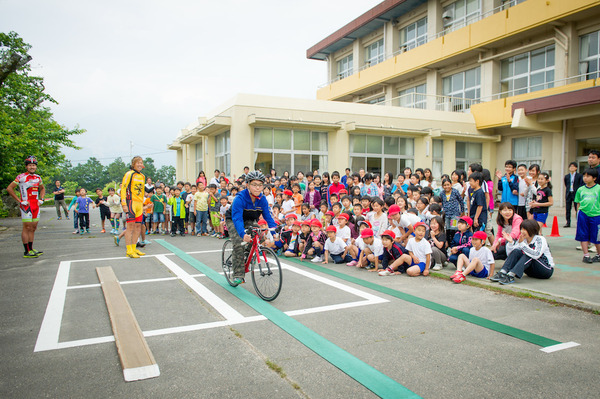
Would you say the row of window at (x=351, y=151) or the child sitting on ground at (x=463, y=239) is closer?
the child sitting on ground at (x=463, y=239)

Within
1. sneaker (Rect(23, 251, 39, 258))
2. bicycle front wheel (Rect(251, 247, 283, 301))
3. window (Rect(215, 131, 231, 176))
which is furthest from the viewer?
window (Rect(215, 131, 231, 176))

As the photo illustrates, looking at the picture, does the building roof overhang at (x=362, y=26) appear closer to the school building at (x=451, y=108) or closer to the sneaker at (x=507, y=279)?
the school building at (x=451, y=108)

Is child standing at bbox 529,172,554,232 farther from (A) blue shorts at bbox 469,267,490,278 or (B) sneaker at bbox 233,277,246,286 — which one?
(B) sneaker at bbox 233,277,246,286

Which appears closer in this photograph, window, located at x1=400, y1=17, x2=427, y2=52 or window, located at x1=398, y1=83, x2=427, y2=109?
window, located at x1=398, y1=83, x2=427, y2=109

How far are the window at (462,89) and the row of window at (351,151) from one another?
10.1 feet

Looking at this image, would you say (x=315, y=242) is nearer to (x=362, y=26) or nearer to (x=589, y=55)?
(x=589, y=55)

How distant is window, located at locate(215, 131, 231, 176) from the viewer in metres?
19.7

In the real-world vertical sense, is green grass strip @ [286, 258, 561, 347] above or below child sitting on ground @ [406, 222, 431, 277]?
below

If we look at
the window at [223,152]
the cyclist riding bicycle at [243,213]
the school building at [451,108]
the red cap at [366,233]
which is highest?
the school building at [451,108]

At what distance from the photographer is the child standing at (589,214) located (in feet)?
24.0

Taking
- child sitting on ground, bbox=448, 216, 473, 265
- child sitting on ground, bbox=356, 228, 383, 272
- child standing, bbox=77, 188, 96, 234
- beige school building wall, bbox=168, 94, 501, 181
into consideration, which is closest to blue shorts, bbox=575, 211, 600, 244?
child sitting on ground, bbox=448, 216, 473, 265

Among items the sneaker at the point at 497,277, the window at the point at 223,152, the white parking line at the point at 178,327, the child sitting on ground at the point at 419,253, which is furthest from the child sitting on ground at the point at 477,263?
the window at the point at 223,152

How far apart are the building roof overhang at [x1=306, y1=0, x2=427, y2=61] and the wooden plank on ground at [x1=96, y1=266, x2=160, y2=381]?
29261 mm

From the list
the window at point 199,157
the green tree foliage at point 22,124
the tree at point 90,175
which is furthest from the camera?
the tree at point 90,175
